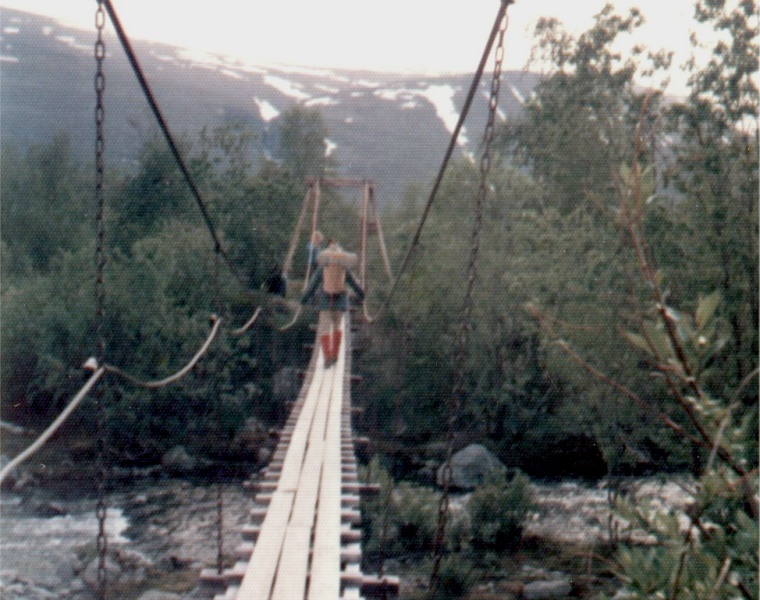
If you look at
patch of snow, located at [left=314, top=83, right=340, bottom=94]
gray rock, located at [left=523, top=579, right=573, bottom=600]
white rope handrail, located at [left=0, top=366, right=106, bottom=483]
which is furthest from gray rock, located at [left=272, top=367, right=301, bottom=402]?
patch of snow, located at [left=314, top=83, right=340, bottom=94]

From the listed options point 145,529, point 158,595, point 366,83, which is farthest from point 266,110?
point 158,595

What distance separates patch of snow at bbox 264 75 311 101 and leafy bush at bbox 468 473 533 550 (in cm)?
3783

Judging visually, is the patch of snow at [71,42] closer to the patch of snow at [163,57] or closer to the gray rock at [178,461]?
the patch of snow at [163,57]

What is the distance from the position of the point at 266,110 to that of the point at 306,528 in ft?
135

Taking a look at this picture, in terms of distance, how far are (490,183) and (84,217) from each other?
8.93m

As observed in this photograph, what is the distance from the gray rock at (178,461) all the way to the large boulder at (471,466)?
341cm

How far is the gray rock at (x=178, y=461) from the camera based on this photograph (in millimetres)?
12328

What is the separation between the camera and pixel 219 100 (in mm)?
42188

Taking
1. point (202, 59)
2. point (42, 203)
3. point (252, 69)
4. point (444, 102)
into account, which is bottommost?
point (42, 203)

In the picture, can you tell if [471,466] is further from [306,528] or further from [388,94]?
[388,94]

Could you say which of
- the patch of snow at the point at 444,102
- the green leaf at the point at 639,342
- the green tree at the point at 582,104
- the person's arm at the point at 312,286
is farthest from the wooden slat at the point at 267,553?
the patch of snow at the point at 444,102

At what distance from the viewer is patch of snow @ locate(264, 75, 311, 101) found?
46875mm

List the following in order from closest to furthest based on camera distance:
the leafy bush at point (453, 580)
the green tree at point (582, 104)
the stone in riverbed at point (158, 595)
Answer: the stone in riverbed at point (158, 595) → the leafy bush at point (453, 580) → the green tree at point (582, 104)

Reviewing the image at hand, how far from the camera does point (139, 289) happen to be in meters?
14.3
